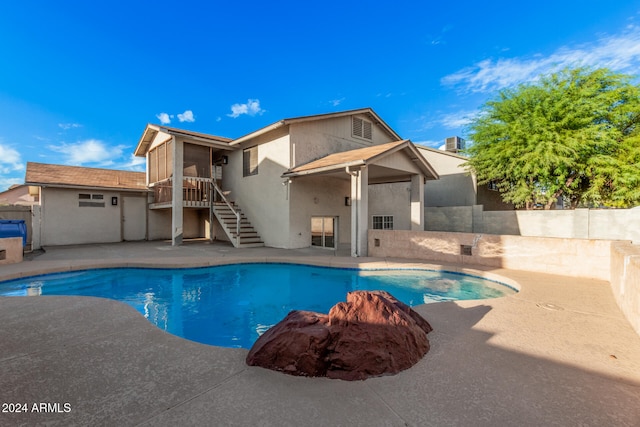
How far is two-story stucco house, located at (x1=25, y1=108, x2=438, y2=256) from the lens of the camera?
1179 cm

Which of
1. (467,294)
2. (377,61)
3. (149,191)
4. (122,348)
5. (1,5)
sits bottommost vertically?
(467,294)

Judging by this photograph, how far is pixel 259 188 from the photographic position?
1320 centimetres

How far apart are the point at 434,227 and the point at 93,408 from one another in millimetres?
15184

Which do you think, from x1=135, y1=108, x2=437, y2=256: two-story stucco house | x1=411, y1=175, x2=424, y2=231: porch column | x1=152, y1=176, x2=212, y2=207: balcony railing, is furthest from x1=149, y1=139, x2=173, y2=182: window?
x1=411, y1=175, x2=424, y2=231: porch column

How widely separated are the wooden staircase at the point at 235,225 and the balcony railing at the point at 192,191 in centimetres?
38

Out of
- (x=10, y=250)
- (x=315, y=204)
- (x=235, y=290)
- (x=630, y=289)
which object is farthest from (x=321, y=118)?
(x=10, y=250)

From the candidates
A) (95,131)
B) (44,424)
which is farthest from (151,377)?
(95,131)

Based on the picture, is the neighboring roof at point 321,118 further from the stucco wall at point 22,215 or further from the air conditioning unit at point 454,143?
the stucco wall at point 22,215

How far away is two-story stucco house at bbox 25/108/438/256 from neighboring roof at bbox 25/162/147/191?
0.15ft

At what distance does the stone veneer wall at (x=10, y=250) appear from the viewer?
798cm

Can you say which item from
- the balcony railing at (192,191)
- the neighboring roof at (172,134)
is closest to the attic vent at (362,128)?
the neighboring roof at (172,134)

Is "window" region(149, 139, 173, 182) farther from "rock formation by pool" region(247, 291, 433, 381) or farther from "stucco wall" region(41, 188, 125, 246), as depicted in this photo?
"rock formation by pool" region(247, 291, 433, 381)

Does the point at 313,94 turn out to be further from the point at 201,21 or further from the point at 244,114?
the point at 201,21

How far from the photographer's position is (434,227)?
15078 millimetres
